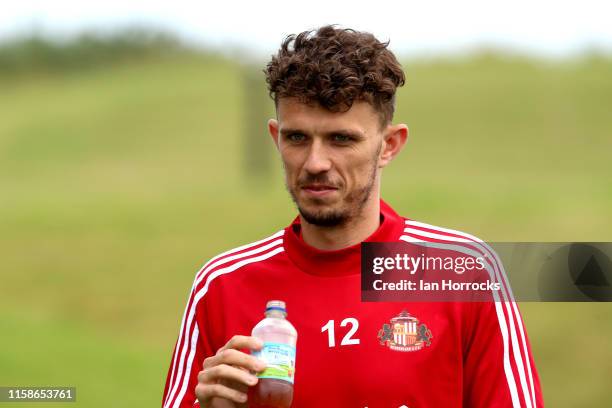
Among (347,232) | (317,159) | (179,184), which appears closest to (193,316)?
(347,232)

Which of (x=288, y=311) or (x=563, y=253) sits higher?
(x=563, y=253)

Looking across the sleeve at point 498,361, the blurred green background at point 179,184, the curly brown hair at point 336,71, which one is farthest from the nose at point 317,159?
the blurred green background at point 179,184

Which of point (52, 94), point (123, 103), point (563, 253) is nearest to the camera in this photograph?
point (563, 253)

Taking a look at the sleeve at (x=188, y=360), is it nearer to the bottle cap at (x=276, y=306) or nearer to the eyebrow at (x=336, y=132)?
the bottle cap at (x=276, y=306)

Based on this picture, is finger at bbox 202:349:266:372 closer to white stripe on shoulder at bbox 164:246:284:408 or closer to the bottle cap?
the bottle cap

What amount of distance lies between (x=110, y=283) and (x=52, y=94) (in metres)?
36.1

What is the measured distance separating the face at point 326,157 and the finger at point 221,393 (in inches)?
33.4

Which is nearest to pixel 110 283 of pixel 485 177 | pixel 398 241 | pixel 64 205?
pixel 64 205

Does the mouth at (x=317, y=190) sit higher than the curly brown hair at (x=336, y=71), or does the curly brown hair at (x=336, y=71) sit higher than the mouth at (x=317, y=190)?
the curly brown hair at (x=336, y=71)

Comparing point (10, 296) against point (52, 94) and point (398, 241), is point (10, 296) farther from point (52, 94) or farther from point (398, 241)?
point (52, 94)

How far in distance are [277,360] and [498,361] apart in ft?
2.94

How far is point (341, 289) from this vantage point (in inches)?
179

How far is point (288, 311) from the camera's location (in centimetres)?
451

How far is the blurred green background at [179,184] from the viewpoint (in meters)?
17.6
